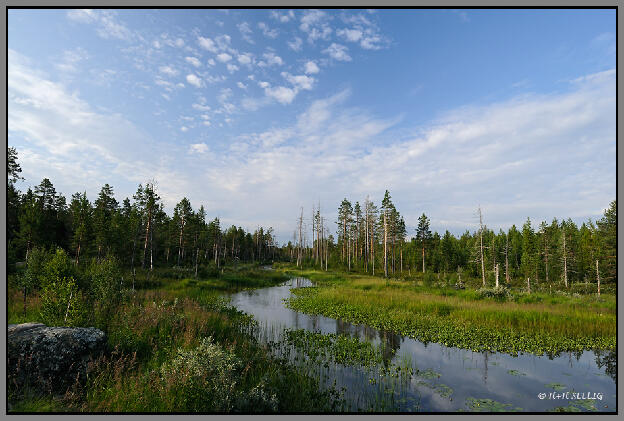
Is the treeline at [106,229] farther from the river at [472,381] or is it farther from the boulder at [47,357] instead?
the river at [472,381]

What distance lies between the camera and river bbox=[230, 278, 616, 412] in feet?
24.3

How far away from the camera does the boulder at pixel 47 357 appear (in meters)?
6.14

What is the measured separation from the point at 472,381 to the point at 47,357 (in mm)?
12199

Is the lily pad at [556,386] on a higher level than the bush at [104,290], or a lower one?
lower

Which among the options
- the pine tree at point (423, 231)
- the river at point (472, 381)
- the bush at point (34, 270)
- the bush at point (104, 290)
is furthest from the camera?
the pine tree at point (423, 231)

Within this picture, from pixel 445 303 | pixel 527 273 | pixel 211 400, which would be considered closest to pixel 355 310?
pixel 445 303

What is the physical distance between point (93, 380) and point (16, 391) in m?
1.36

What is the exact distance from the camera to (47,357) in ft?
21.2

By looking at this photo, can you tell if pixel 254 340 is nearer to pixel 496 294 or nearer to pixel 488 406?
Result: pixel 488 406

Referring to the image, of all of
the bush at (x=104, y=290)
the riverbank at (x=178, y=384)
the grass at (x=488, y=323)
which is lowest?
the grass at (x=488, y=323)

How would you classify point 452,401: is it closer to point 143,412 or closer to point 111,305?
point 143,412

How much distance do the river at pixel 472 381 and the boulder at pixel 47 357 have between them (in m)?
6.70

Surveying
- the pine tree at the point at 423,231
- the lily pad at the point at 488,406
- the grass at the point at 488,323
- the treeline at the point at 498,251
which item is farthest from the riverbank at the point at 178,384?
the pine tree at the point at 423,231

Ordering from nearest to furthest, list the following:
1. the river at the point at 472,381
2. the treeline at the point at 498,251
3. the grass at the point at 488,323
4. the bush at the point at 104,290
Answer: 1. the river at the point at 472,381
2. the bush at the point at 104,290
3. the grass at the point at 488,323
4. the treeline at the point at 498,251
